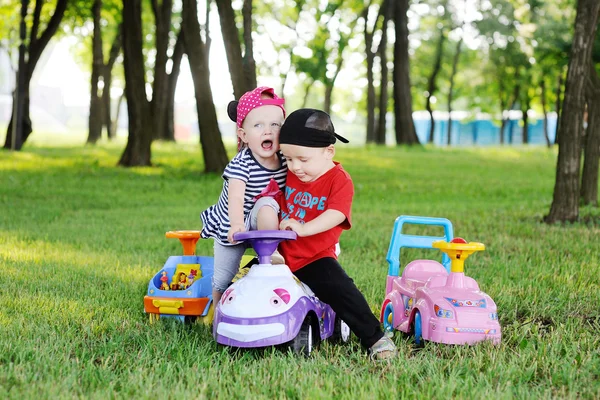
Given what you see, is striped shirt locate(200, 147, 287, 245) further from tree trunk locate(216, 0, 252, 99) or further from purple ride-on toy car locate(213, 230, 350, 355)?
tree trunk locate(216, 0, 252, 99)

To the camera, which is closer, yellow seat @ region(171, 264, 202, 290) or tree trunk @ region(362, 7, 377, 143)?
yellow seat @ region(171, 264, 202, 290)

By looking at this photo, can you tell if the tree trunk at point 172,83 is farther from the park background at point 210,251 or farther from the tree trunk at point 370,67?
the tree trunk at point 370,67

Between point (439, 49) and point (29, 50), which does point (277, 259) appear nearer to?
point (29, 50)

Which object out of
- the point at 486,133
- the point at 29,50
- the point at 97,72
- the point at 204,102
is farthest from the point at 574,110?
the point at 486,133

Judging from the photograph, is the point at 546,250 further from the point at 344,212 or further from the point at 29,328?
the point at 29,328

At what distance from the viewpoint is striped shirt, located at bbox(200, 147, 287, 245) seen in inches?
166

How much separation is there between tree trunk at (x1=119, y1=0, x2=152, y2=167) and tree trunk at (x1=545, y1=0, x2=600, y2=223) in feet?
31.1

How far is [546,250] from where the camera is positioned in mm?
7070

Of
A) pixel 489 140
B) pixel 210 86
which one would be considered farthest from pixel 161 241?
pixel 489 140

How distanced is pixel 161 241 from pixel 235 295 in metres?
4.00

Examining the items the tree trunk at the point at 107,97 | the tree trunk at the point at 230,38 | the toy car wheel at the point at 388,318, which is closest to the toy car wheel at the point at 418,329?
the toy car wheel at the point at 388,318

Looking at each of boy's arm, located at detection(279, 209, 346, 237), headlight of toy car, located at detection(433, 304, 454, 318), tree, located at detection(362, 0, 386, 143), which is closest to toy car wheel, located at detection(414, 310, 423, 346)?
headlight of toy car, located at detection(433, 304, 454, 318)

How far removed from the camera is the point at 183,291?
14.9 ft

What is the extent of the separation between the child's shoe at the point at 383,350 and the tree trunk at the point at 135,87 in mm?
12624
